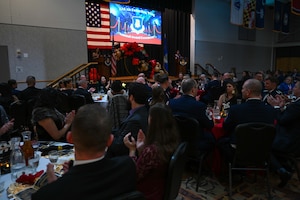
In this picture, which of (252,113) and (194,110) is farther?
(194,110)

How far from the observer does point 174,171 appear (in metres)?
1.52

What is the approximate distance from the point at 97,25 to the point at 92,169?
10029 millimetres

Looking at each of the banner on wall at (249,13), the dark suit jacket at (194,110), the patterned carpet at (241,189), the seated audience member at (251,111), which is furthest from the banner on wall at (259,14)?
the dark suit jacket at (194,110)

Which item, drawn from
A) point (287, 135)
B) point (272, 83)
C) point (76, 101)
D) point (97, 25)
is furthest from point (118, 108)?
point (97, 25)

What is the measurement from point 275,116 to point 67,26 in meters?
8.04

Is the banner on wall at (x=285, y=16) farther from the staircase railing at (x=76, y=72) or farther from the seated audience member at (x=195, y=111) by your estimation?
the seated audience member at (x=195, y=111)

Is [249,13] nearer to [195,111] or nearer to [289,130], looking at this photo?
[289,130]

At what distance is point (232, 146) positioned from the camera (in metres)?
2.89

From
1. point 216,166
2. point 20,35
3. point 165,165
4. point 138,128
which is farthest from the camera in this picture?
point 20,35

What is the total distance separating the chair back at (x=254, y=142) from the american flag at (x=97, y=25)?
8.78 metres

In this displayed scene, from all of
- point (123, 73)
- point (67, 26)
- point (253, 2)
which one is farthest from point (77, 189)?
point (253, 2)

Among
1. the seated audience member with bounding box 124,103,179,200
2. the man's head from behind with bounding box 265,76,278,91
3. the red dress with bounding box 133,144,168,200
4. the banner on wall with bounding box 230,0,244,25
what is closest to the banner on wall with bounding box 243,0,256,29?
the banner on wall with bounding box 230,0,244,25

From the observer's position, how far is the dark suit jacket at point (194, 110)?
9.87 feet

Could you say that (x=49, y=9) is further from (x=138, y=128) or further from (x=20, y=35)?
(x=138, y=128)
